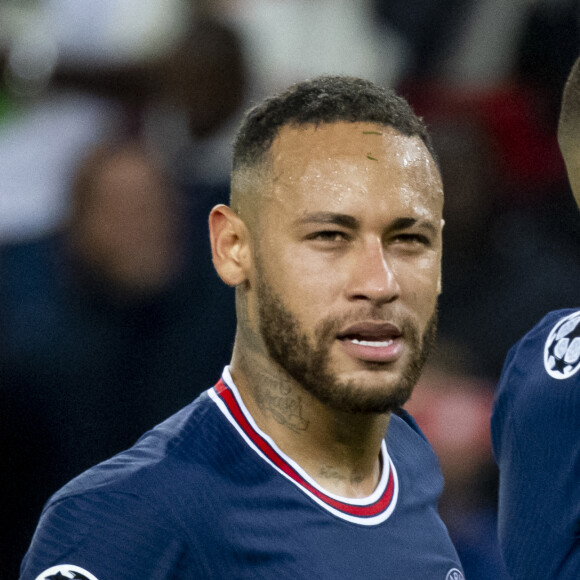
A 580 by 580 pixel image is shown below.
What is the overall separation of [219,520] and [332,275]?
46 cm

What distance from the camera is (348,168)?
5.77 feet

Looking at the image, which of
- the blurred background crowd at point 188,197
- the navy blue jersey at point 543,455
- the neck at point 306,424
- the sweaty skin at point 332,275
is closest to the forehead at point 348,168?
the sweaty skin at point 332,275

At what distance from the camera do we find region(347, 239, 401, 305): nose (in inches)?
67.4

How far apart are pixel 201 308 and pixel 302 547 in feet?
5.20

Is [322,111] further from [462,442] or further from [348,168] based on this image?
[462,442]

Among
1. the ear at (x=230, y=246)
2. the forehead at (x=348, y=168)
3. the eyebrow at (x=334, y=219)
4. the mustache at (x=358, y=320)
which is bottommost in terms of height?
the mustache at (x=358, y=320)

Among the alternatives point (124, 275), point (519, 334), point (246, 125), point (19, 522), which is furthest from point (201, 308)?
point (246, 125)

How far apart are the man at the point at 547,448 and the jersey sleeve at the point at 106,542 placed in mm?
850

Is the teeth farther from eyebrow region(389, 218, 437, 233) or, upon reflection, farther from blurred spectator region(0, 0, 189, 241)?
blurred spectator region(0, 0, 189, 241)

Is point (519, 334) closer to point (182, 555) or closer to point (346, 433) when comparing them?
point (346, 433)

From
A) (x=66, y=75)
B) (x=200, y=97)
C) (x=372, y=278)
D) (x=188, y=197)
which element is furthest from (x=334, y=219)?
(x=66, y=75)

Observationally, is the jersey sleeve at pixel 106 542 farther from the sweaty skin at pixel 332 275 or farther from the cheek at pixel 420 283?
the cheek at pixel 420 283

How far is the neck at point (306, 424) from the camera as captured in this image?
1.85 meters

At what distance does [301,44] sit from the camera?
452 centimetres
